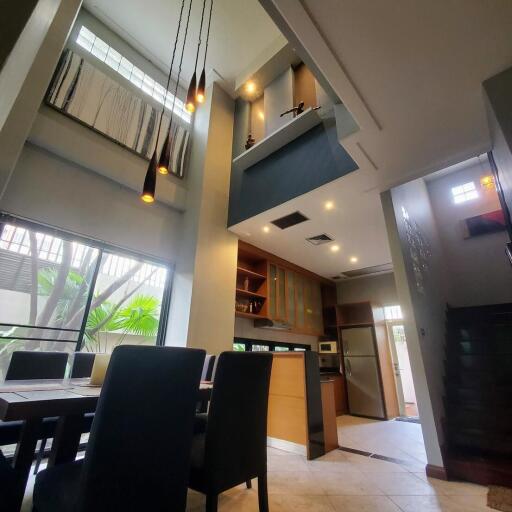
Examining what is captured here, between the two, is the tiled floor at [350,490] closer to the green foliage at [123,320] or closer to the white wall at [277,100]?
the green foliage at [123,320]

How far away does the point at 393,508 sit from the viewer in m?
1.93

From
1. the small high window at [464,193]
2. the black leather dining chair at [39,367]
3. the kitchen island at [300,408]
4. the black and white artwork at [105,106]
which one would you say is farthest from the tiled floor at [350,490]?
the small high window at [464,193]

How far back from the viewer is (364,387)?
5617mm

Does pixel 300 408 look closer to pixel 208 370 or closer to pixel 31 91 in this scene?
pixel 208 370

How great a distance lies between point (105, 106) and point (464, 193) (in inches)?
280

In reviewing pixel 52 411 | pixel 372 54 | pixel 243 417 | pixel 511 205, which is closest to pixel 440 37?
pixel 372 54

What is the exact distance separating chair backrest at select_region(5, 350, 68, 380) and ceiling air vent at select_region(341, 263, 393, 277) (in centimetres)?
560

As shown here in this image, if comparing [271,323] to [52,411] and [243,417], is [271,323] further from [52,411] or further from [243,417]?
[52,411]

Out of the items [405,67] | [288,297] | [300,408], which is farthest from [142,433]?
[288,297]

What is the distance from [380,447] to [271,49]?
648cm

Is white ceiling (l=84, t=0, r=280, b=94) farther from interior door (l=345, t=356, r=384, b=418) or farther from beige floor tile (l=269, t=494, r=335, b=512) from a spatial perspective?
interior door (l=345, t=356, r=384, b=418)

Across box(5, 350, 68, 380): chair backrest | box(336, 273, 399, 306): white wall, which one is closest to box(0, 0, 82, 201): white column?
box(5, 350, 68, 380): chair backrest

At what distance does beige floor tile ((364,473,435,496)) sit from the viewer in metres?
2.18

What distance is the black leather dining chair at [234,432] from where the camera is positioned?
4.62 ft
